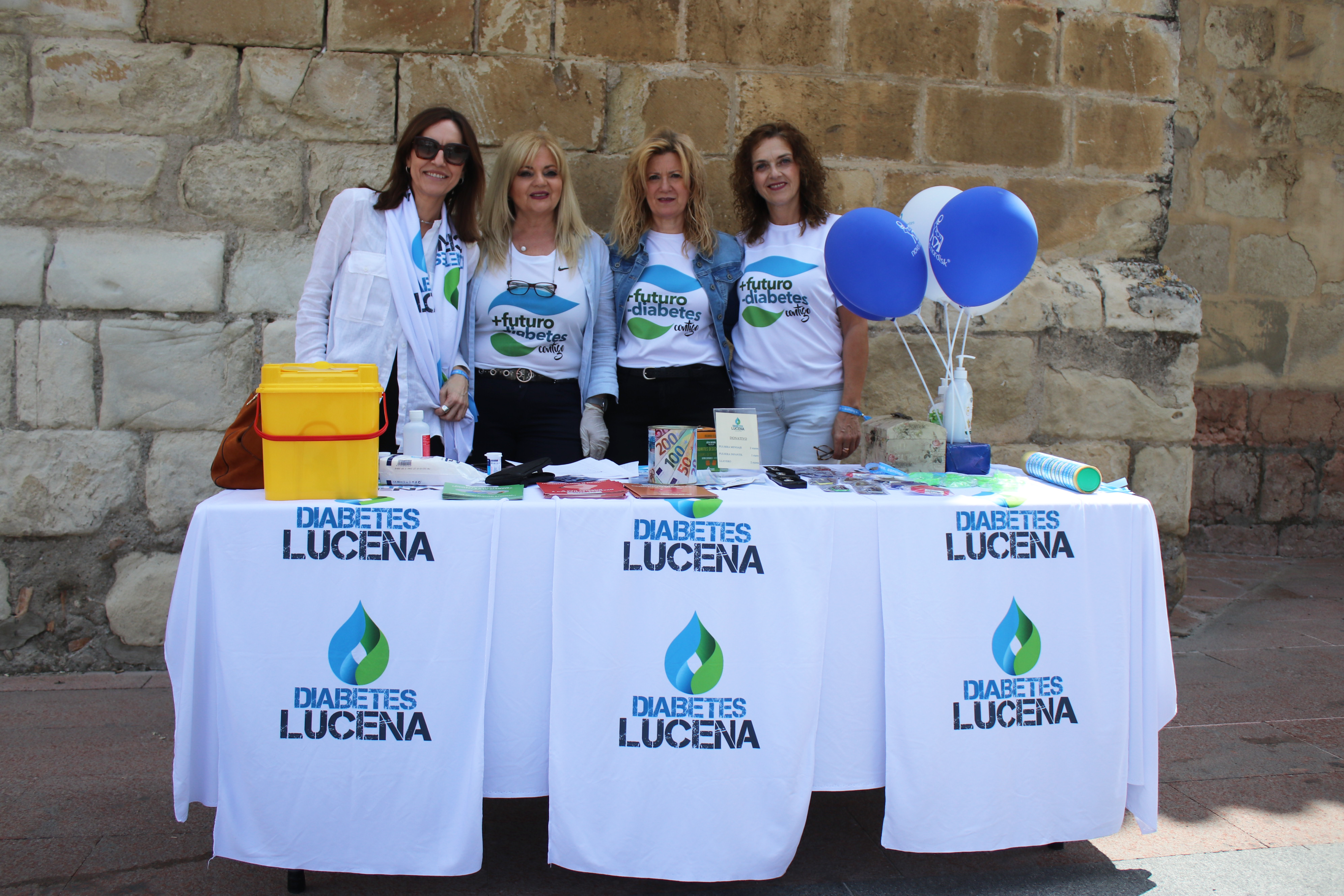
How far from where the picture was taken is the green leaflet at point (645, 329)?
9.98 feet

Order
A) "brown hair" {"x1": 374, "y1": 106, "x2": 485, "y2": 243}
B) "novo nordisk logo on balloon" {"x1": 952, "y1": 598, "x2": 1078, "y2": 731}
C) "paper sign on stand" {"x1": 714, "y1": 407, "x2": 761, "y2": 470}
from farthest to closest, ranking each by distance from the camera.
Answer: "brown hair" {"x1": 374, "y1": 106, "x2": 485, "y2": 243} < "paper sign on stand" {"x1": 714, "y1": 407, "x2": 761, "y2": 470} < "novo nordisk logo on balloon" {"x1": 952, "y1": 598, "x2": 1078, "y2": 731}

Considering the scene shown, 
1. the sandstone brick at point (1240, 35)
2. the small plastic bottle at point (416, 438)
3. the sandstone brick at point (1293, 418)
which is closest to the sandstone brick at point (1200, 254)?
the sandstone brick at point (1293, 418)

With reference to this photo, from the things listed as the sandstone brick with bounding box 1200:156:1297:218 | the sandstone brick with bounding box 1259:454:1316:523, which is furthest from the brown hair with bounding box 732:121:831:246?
the sandstone brick with bounding box 1259:454:1316:523

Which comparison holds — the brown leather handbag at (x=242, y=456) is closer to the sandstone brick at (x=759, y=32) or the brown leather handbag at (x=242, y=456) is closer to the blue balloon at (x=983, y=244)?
the blue balloon at (x=983, y=244)

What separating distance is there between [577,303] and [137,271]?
70.1 inches

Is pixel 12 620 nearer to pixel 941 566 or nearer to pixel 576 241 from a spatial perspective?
pixel 576 241

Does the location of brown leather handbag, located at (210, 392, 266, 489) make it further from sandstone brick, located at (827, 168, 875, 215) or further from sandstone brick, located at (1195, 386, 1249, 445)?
sandstone brick, located at (1195, 386, 1249, 445)

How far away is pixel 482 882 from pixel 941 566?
4.23ft

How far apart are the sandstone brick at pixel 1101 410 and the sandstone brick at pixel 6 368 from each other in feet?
13.5

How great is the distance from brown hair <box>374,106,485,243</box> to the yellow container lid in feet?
3.19

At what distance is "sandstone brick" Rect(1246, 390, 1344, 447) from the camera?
18.5ft

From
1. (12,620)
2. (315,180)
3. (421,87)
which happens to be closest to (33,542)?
(12,620)

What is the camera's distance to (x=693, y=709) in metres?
1.97

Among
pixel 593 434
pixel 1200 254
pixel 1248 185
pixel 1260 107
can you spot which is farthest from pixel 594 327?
pixel 1260 107
